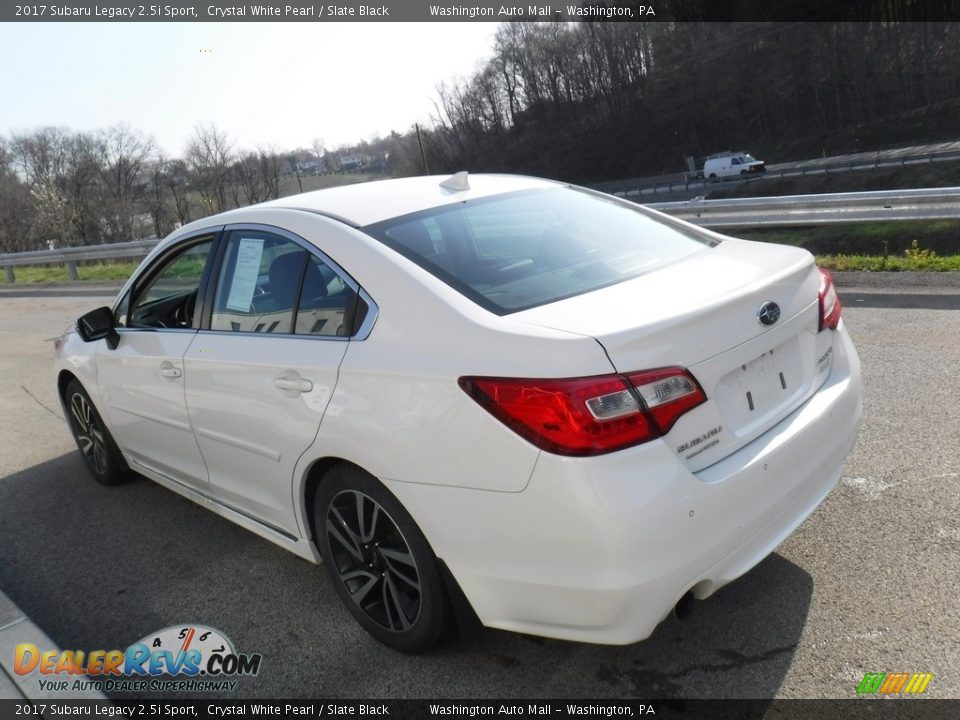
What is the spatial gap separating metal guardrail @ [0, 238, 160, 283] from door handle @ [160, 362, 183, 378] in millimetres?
14020

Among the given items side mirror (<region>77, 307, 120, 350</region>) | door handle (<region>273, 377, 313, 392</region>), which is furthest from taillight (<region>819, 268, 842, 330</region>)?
side mirror (<region>77, 307, 120, 350</region>)

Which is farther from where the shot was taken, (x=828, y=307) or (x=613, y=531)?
(x=828, y=307)

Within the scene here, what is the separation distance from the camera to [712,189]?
43719mm

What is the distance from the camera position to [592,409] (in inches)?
89.7

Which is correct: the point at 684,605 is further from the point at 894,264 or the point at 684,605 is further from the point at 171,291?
the point at 894,264

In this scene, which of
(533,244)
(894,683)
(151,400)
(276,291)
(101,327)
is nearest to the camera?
(894,683)

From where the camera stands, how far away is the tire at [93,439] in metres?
4.99

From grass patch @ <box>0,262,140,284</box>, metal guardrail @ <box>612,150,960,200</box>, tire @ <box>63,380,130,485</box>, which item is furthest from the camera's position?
metal guardrail @ <box>612,150,960,200</box>

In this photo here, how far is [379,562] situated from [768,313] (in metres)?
1.62

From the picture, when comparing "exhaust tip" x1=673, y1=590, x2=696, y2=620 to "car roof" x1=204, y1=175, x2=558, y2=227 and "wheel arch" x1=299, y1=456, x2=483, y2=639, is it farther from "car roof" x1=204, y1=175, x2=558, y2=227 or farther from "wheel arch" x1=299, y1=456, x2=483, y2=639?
"car roof" x1=204, y1=175, x2=558, y2=227

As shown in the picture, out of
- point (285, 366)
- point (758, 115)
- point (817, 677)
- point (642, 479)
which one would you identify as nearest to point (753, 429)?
point (642, 479)

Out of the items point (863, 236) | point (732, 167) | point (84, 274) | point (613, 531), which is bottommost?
point (863, 236)

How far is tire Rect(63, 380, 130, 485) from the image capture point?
16.4ft

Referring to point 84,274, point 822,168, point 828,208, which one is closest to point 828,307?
point 828,208
